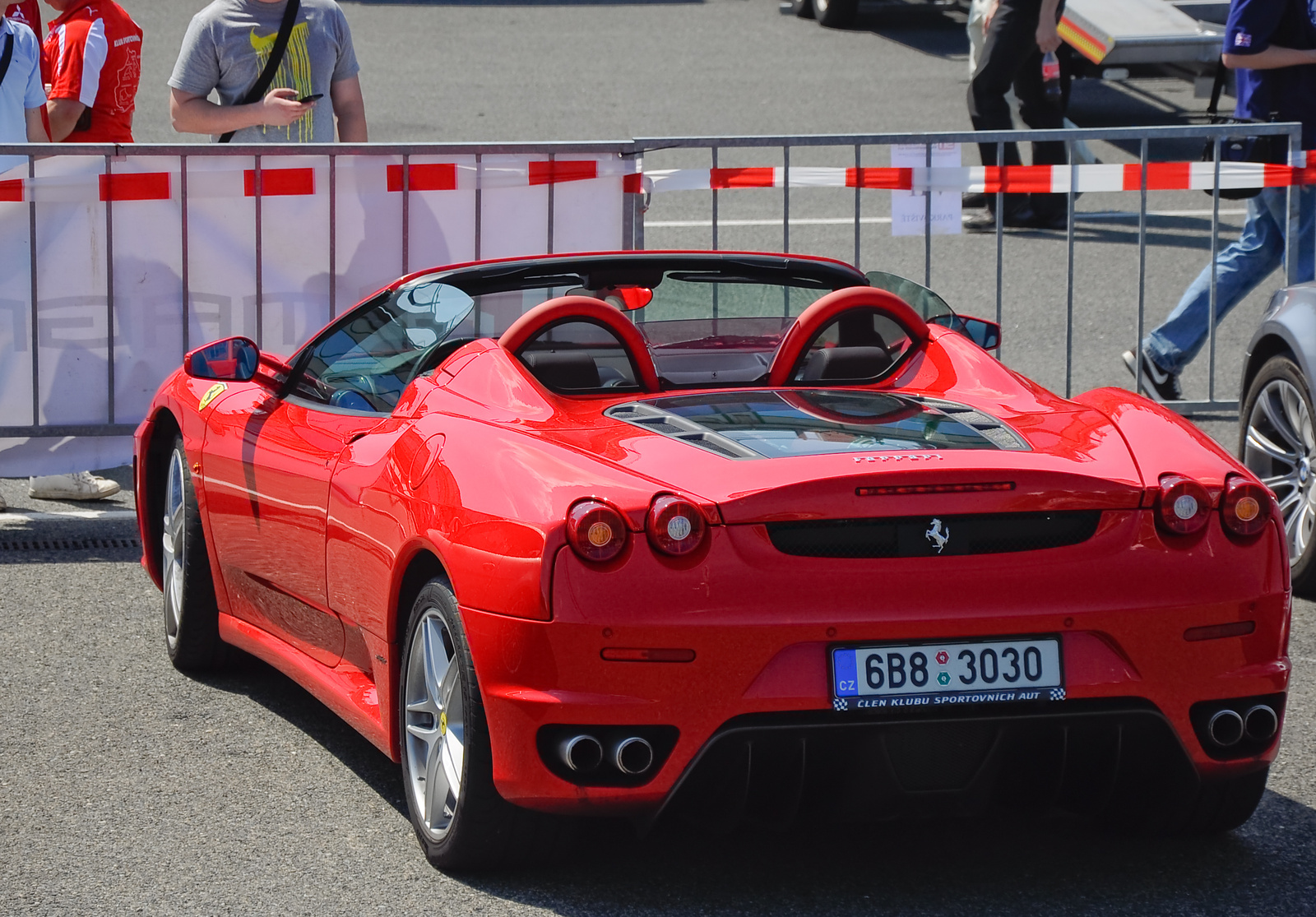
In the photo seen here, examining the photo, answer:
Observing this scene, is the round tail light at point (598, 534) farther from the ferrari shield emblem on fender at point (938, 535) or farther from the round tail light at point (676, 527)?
the ferrari shield emblem on fender at point (938, 535)

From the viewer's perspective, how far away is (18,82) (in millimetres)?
8016

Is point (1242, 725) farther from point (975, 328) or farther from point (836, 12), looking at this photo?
point (836, 12)

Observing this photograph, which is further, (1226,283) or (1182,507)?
(1226,283)

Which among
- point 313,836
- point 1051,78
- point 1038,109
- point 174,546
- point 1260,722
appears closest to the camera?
point 1260,722

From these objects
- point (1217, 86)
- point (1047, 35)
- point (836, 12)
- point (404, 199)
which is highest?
point (836, 12)

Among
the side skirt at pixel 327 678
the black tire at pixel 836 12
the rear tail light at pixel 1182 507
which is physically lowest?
the side skirt at pixel 327 678

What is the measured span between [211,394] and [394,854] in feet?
6.20

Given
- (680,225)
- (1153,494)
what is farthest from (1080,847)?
(680,225)

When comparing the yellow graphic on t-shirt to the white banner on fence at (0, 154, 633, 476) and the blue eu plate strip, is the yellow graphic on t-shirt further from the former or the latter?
the blue eu plate strip

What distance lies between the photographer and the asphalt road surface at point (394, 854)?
392 centimetres

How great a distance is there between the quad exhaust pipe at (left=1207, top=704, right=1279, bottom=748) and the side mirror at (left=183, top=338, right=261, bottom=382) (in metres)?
2.58

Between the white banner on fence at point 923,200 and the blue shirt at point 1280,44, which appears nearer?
the white banner on fence at point 923,200

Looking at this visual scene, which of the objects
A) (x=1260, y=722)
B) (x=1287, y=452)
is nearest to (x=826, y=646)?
(x=1260, y=722)

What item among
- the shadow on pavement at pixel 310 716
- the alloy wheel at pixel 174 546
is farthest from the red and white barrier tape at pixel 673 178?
the shadow on pavement at pixel 310 716
